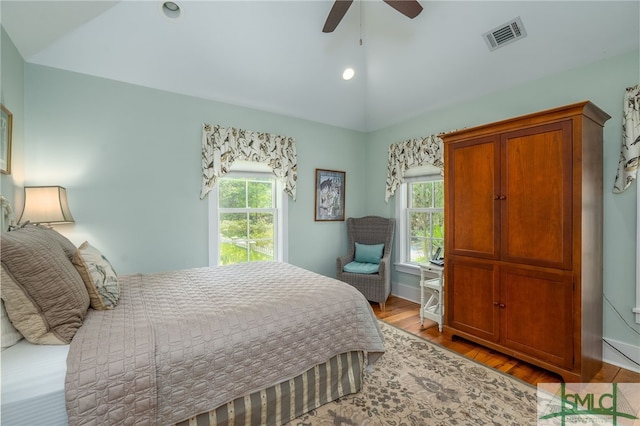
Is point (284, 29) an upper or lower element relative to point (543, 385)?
upper

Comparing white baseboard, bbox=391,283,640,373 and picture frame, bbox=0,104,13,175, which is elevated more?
picture frame, bbox=0,104,13,175

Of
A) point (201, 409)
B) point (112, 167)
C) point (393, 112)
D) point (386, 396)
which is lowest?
point (386, 396)

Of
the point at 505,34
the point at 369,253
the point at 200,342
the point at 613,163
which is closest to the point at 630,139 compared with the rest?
the point at 613,163

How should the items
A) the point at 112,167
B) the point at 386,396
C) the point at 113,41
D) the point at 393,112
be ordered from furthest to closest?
1. the point at 393,112
2. the point at 112,167
3. the point at 113,41
4. the point at 386,396

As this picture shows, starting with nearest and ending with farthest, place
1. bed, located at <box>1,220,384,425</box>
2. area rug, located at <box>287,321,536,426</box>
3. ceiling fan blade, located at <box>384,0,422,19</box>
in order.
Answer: bed, located at <box>1,220,384,425</box>
area rug, located at <box>287,321,536,426</box>
ceiling fan blade, located at <box>384,0,422,19</box>

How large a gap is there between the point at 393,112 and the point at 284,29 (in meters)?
1.81

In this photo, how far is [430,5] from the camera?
2443 mm

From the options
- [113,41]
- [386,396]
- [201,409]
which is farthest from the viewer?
[113,41]

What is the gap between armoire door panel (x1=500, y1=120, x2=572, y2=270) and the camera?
6.68 feet

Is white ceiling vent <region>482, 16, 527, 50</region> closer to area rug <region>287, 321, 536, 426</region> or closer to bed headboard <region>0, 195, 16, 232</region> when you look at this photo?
area rug <region>287, 321, 536, 426</region>

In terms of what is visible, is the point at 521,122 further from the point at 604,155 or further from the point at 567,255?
the point at 567,255

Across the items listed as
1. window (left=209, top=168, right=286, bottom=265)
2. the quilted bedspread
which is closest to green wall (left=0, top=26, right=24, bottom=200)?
the quilted bedspread

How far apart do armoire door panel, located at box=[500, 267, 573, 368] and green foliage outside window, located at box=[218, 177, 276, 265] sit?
2.59 meters

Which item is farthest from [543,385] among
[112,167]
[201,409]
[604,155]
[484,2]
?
[112,167]
